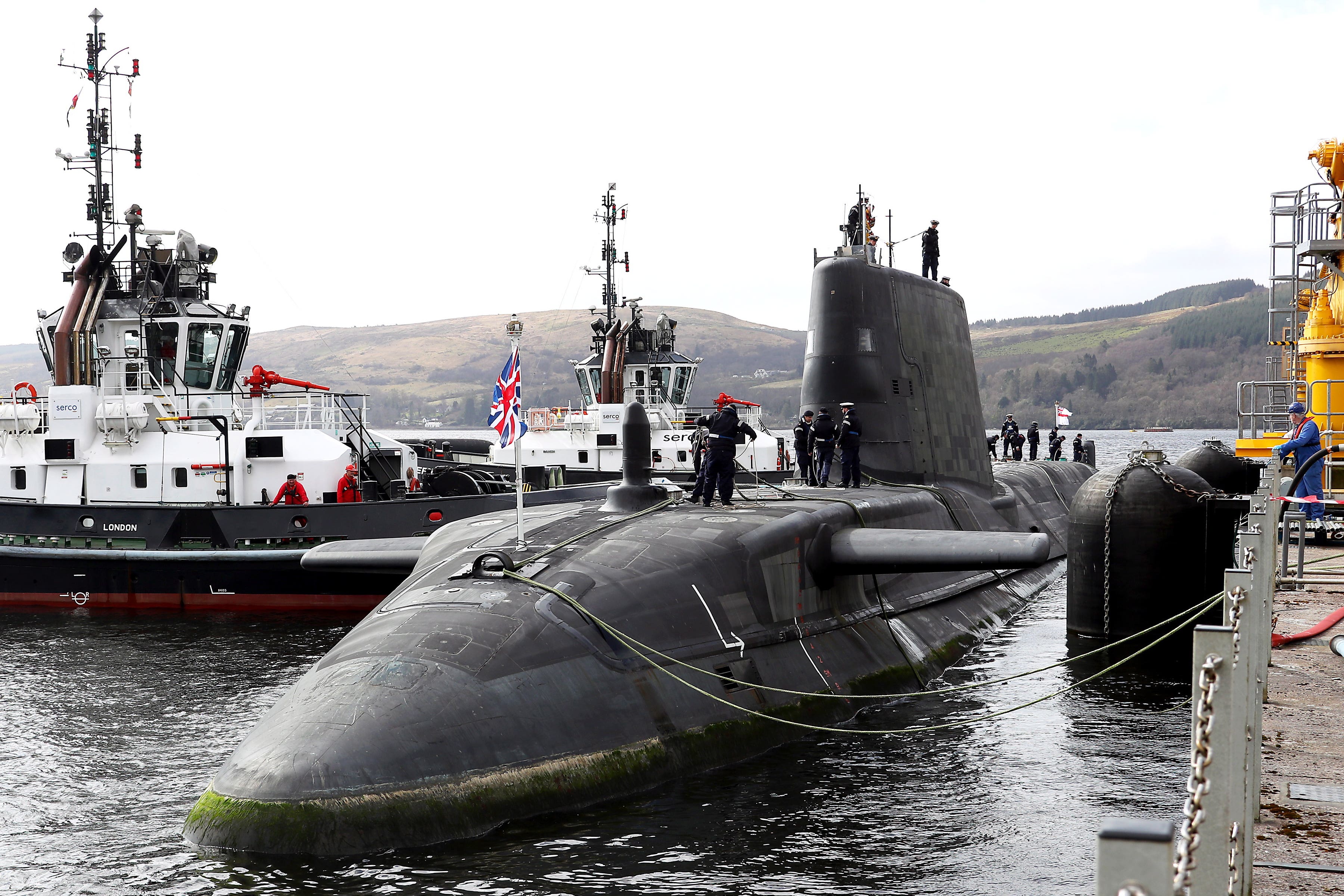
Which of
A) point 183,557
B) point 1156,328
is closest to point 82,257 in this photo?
point 183,557

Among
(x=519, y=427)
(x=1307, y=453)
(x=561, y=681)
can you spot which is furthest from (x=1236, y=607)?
(x=1307, y=453)

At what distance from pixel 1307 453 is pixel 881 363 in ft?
17.6

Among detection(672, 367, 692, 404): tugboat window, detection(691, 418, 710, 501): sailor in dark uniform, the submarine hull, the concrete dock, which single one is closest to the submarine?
the submarine hull

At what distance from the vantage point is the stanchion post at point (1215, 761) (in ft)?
11.8

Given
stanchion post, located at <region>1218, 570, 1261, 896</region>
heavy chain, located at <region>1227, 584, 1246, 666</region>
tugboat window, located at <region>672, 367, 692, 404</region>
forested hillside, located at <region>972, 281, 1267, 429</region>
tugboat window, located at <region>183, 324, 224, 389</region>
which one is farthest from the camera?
forested hillside, located at <region>972, 281, 1267, 429</region>

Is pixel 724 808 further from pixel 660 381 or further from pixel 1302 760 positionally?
pixel 660 381

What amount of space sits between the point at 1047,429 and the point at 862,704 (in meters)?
148

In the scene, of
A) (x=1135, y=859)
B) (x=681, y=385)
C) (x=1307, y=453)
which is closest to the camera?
(x=1135, y=859)

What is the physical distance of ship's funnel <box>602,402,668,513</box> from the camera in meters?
12.1

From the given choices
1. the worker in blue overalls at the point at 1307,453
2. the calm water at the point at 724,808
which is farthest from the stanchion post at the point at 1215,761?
the worker in blue overalls at the point at 1307,453

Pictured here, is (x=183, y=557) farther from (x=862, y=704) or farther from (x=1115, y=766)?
(x=1115, y=766)

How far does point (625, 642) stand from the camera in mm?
9109

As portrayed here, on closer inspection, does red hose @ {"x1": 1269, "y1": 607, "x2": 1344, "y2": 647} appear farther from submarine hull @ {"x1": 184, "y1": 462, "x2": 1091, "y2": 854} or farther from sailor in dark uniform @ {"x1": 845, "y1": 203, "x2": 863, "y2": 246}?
sailor in dark uniform @ {"x1": 845, "y1": 203, "x2": 863, "y2": 246}

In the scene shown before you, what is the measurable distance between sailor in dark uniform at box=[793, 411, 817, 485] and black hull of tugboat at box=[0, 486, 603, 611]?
4569 mm
